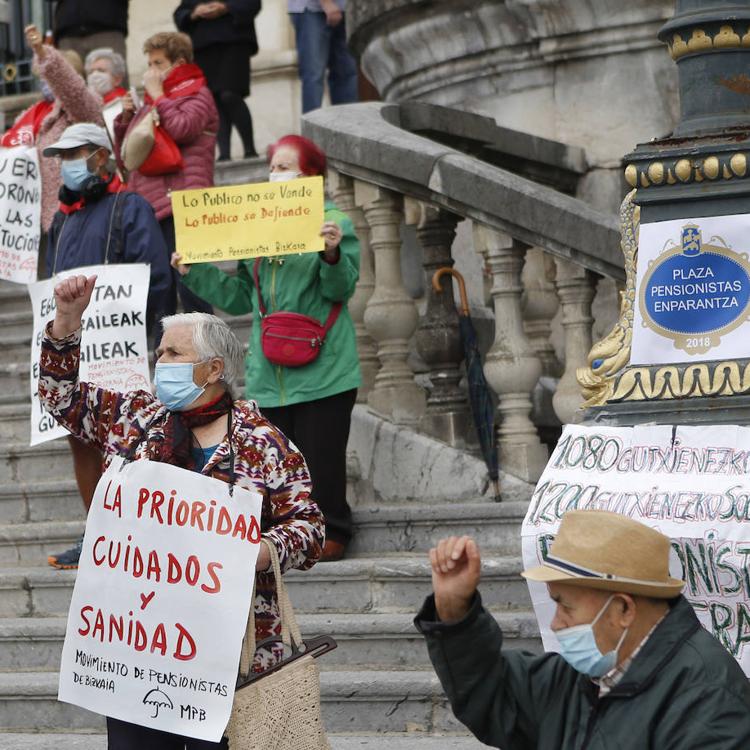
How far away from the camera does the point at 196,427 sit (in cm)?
491

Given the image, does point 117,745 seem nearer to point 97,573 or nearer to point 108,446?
point 97,573

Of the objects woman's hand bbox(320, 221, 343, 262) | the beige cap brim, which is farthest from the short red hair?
the beige cap brim

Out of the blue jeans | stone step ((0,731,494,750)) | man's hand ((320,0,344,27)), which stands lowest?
stone step ((0,731,494,750))

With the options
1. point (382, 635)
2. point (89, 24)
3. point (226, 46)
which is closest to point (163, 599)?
point (382, 635)

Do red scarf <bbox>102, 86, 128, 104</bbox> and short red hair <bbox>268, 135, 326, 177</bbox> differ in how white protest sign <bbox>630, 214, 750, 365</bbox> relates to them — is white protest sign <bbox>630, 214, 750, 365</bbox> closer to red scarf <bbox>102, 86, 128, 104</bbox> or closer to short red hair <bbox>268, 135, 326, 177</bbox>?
short red hair <bbox>268, 135, 326, 177</bbox>

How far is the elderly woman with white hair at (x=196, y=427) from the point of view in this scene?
4766 millimetres

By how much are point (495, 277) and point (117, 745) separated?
310 cm

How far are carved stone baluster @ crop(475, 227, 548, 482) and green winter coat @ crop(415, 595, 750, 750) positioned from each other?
11.5 ft

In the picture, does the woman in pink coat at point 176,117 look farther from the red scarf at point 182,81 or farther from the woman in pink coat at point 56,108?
the woman in pink coat at point 56,108

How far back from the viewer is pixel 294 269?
704cm

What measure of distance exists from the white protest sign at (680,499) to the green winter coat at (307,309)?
201cm

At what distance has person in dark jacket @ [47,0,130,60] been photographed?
12.2 meters

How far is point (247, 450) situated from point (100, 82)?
235 inches

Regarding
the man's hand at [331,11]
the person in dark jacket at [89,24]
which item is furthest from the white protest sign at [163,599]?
the person in dark jacket at [89,24]
